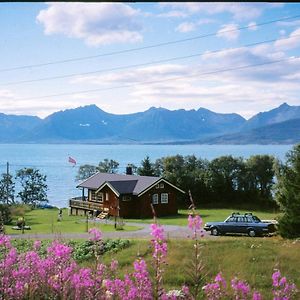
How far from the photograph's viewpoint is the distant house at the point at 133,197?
1518 inches

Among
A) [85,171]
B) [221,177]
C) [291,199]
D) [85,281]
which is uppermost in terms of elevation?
[85,171]

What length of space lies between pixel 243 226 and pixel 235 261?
46.6 ft

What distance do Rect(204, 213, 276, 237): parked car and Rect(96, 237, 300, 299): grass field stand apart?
1058 cm

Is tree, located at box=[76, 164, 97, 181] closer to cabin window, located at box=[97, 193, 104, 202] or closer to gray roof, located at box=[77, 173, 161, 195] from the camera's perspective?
gray roof, located at box=[77, 173, 161, 195]

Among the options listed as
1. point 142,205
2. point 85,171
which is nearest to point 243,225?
point 142,205

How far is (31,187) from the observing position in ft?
195

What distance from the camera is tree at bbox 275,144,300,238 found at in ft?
56.9

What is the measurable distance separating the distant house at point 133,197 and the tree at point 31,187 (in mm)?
18731

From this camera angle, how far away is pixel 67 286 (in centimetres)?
331

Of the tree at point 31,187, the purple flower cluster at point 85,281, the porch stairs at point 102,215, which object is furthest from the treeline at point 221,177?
the purple flower cluster at point 85,281

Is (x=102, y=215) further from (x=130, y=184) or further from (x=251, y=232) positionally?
(x=251, y=232)

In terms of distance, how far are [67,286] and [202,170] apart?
40522mm

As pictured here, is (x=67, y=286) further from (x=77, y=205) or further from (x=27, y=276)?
(x=77, y=205)

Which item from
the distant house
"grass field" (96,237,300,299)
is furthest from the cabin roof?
"grass field" (96,237,300,299)
